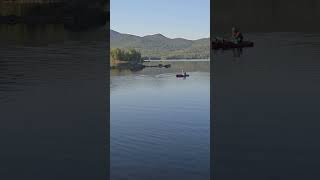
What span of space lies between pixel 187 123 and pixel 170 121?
982 millimetres

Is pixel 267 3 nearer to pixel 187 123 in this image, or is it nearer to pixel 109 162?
pixel 187 123

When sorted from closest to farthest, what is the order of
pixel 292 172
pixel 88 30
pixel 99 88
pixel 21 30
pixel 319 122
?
1. pixel 292 172
2. pixel 319 122
3. pixel 99 88
4. pixel 88 30
5. pixel 21 30

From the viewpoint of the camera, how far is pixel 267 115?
18.9 metres

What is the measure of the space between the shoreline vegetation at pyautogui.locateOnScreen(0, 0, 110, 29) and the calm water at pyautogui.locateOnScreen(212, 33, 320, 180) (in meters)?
12.9

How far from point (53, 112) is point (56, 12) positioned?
102ft

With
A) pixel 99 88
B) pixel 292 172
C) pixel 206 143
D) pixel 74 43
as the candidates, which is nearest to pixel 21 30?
pixel 74 43

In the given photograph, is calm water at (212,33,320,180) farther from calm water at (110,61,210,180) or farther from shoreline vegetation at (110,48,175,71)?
shoreline vegetation at (110,48,175,71)

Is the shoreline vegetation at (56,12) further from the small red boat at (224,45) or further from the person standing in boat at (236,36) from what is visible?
the person standing in boat at (236,36)

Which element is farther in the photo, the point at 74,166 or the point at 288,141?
the point at 288,141

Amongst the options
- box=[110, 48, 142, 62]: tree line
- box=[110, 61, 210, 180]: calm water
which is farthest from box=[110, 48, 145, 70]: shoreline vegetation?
box=[110, 61, 210, 180]: calm water

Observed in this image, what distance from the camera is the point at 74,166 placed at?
11.3m

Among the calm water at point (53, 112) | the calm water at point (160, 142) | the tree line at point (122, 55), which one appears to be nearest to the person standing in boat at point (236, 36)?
the calm water at point (53, 112)

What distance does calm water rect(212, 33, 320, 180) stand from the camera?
36.2ft

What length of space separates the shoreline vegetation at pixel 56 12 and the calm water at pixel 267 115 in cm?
1293
